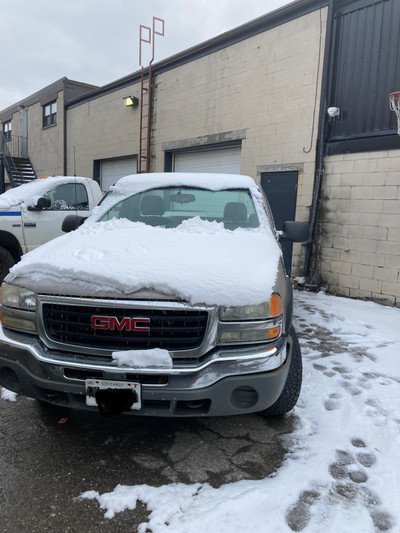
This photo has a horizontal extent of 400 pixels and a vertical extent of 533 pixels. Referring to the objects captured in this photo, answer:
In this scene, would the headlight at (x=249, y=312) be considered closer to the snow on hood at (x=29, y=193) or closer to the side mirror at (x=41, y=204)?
the side mirror at (x=41, y=204)

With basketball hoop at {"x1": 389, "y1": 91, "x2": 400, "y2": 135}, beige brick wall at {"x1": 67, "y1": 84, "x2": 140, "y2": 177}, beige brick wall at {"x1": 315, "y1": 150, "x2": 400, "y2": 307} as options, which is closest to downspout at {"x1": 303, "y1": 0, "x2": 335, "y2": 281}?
beige brick wall at {"x1": 315, "y1": 150, "x2": 400, "y2": 307}

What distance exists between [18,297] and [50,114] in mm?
16980

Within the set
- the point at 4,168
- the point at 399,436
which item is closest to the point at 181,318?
the point at 399,436

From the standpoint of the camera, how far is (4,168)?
59.2 feet

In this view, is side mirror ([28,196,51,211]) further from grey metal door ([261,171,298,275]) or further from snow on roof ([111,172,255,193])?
grey metal door ([261,171,298,275])

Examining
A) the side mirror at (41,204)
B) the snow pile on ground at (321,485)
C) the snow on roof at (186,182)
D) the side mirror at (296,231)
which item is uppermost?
the snow on roof at (186,182)

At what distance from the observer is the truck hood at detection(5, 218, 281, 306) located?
2061 millimetres

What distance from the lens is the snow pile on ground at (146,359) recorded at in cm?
202

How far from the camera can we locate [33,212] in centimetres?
625

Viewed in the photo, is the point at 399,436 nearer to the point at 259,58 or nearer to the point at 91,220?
the point at 91,220

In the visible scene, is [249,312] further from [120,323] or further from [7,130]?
[7,130]

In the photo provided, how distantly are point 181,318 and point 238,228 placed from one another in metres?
1.36

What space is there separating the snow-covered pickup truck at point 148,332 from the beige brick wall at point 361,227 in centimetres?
482

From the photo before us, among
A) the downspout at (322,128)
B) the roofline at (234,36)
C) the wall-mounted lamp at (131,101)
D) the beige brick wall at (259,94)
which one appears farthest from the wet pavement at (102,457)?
the wall-mounted lamp at (131,101)
